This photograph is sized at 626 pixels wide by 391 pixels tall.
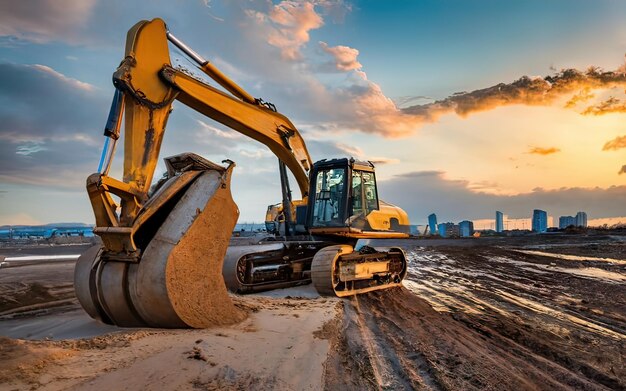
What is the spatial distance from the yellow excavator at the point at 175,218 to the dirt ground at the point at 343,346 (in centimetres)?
40

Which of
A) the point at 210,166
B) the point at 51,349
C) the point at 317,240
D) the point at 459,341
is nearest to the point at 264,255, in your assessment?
the point at 317,240

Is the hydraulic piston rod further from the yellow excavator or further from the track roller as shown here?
the track roller

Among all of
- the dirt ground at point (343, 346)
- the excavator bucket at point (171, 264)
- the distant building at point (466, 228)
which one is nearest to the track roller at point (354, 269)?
the dirt ground at point (343, 346)

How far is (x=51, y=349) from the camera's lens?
3568 mm

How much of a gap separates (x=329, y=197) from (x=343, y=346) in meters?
5.69

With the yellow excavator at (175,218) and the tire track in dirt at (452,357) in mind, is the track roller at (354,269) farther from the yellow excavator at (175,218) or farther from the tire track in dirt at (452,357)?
the tire track in dirt at (452,357)

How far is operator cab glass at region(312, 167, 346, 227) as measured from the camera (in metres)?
10.5

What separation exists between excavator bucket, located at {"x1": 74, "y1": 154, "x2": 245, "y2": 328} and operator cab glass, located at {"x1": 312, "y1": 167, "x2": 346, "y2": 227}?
5.05 meters

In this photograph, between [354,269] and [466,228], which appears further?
[466,228]

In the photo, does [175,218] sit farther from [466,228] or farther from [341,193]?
[466,228]

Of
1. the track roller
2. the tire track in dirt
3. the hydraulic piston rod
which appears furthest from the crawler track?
the hydraulic piston rod

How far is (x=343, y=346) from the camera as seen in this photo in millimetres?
5332

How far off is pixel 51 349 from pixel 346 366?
109 inches

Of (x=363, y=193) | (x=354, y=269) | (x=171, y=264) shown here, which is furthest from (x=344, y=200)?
(x=171, y=264)
